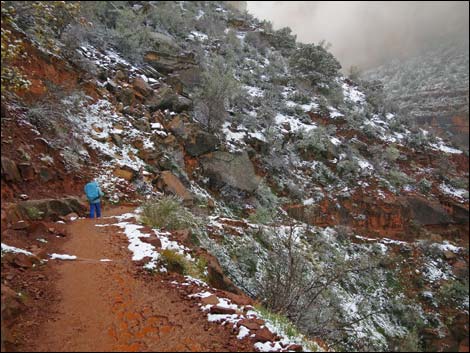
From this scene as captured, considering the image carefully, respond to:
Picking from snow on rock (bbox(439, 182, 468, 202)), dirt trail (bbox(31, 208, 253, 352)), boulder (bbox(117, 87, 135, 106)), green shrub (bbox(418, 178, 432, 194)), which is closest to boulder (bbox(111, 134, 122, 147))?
boulder (bbox(117, 87, 135, 106))

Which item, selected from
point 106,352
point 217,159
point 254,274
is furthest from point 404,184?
point 106,352

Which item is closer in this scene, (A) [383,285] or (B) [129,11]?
(A) [383,285]

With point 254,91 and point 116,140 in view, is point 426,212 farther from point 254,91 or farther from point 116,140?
point 116,140

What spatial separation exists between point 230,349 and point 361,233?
17219mm

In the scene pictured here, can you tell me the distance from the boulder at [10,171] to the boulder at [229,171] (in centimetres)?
836

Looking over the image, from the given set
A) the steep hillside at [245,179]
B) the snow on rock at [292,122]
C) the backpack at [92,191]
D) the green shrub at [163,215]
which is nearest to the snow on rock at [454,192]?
the steep hillside at [245,179]

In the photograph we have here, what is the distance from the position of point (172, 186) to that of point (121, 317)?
335 inches

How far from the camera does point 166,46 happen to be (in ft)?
69.0

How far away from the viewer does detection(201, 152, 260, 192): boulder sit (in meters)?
15.8

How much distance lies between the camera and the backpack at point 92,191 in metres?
8.86

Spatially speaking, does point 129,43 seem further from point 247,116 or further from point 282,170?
point 282,170

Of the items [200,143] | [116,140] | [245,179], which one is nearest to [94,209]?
[116,140]

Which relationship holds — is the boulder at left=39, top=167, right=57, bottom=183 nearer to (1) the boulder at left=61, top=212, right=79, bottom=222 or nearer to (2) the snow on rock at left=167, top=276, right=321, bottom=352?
(1) the boulder at left=61, top=212, right=79, bottom=222

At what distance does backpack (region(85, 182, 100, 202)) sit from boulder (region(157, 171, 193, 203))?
3548mm
